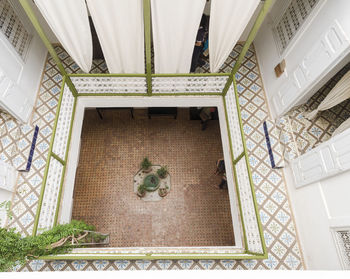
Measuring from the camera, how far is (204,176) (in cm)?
454

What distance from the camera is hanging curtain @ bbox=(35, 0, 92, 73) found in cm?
254

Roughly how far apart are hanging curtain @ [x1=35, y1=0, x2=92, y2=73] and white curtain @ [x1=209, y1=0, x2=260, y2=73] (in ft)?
4.99

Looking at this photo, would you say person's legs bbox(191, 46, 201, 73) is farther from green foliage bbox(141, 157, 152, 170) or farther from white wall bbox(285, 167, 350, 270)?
white wall bbox(285, 167, 350, 270)

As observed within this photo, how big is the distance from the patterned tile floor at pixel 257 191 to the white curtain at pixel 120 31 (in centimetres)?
103

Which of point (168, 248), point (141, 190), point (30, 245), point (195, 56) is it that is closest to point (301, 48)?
point (195, 56)

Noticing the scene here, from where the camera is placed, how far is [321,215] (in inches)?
109

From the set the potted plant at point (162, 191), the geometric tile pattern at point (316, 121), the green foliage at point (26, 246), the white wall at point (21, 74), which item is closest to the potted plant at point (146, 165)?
the potted plant at point (162, 191)

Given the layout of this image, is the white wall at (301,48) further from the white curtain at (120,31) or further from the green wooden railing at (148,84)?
the white curtain at (120,31)

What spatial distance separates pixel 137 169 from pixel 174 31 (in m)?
2.61

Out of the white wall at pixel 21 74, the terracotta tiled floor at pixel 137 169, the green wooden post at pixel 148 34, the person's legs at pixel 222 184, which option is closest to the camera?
the green wooden post at pixel 148 34

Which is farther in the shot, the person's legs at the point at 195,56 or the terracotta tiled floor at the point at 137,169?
the terracotta tiled floor at the point at 137,169

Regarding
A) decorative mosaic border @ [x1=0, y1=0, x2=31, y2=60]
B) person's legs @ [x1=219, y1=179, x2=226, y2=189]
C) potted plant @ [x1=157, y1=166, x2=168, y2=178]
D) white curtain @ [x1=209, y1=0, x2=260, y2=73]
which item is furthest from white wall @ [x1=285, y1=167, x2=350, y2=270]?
decorative mosaic border @ [x1=0, y1=0, x2=31, y2=60]

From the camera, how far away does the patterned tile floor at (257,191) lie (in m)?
2.90

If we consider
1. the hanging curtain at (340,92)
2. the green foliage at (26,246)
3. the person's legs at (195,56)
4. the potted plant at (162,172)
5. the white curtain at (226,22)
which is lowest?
the green foliage at (26,246)
